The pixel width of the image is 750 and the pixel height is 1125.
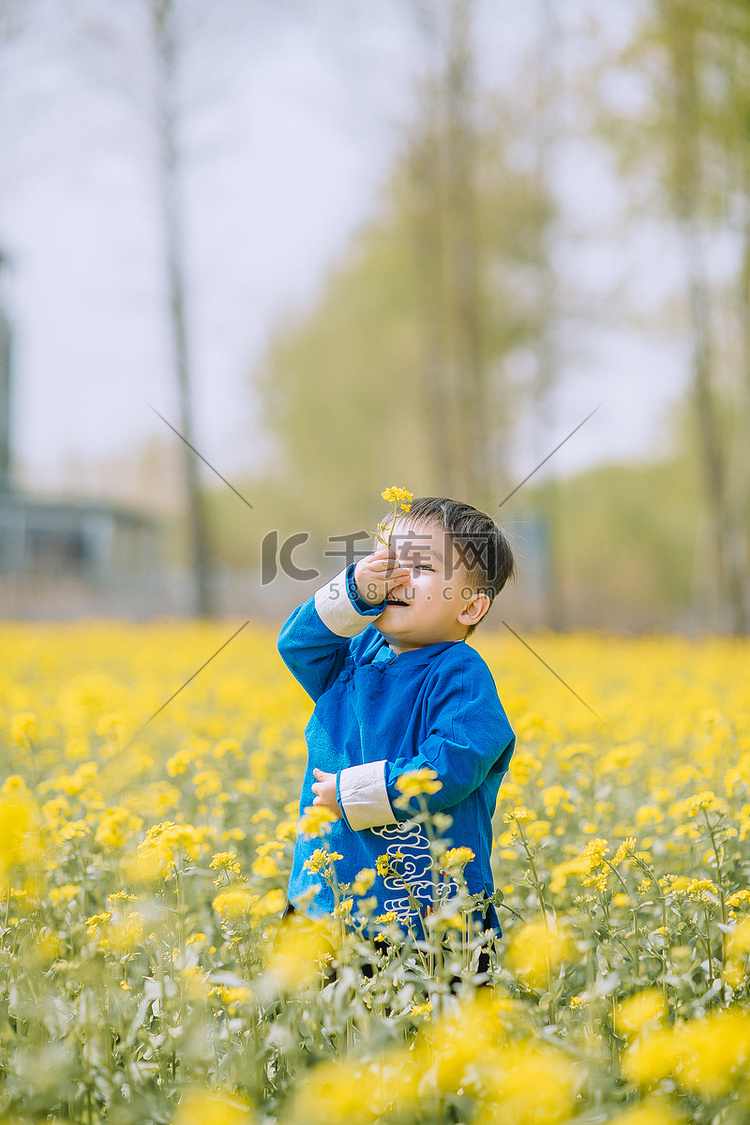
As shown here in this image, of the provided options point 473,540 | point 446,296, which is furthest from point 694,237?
point 473,540

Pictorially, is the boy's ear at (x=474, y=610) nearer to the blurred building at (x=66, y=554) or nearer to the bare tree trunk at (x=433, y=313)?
the bare tree trunk at (x=433, y=313)

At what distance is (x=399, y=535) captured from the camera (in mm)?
2105

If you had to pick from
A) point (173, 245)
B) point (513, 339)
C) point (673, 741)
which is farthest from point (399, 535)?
point (513, 339)

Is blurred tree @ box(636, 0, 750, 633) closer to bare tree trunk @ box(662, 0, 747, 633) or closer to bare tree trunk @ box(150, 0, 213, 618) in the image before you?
bare tree trunk @ box(662, 0, 747, 633)

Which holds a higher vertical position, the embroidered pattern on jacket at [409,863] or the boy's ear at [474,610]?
the boy's ear at [474,610]

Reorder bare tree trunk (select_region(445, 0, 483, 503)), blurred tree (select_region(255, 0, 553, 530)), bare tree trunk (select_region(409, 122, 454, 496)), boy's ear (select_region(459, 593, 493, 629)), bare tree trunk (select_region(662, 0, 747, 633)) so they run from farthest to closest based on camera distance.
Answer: bare tree trunk (select_region(409, 122, 454, 496)) < blurred tree (select_region(255, 0, 553, 530)) < bare tree trunk (select_region(445, 0, 483, 503)) < bare tree trunk (select_region(662, 0, 747, 633)) < boy's ear (select_region(459, 593, 493, 629))

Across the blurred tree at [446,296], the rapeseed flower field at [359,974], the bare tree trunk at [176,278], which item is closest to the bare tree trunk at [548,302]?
the blurred tree at [446,296]

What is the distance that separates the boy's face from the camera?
2.03m

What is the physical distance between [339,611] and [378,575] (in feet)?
0.40

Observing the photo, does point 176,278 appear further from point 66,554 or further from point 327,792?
point 66,554

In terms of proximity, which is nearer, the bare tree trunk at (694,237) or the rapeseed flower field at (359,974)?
the rapeseed flower field at (359,974)

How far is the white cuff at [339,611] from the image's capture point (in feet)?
6.53

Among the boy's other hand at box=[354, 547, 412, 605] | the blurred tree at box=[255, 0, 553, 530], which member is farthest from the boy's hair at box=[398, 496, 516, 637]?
the blurred tree at box=[255, 0, 553, 530]

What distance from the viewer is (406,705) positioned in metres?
2.06
